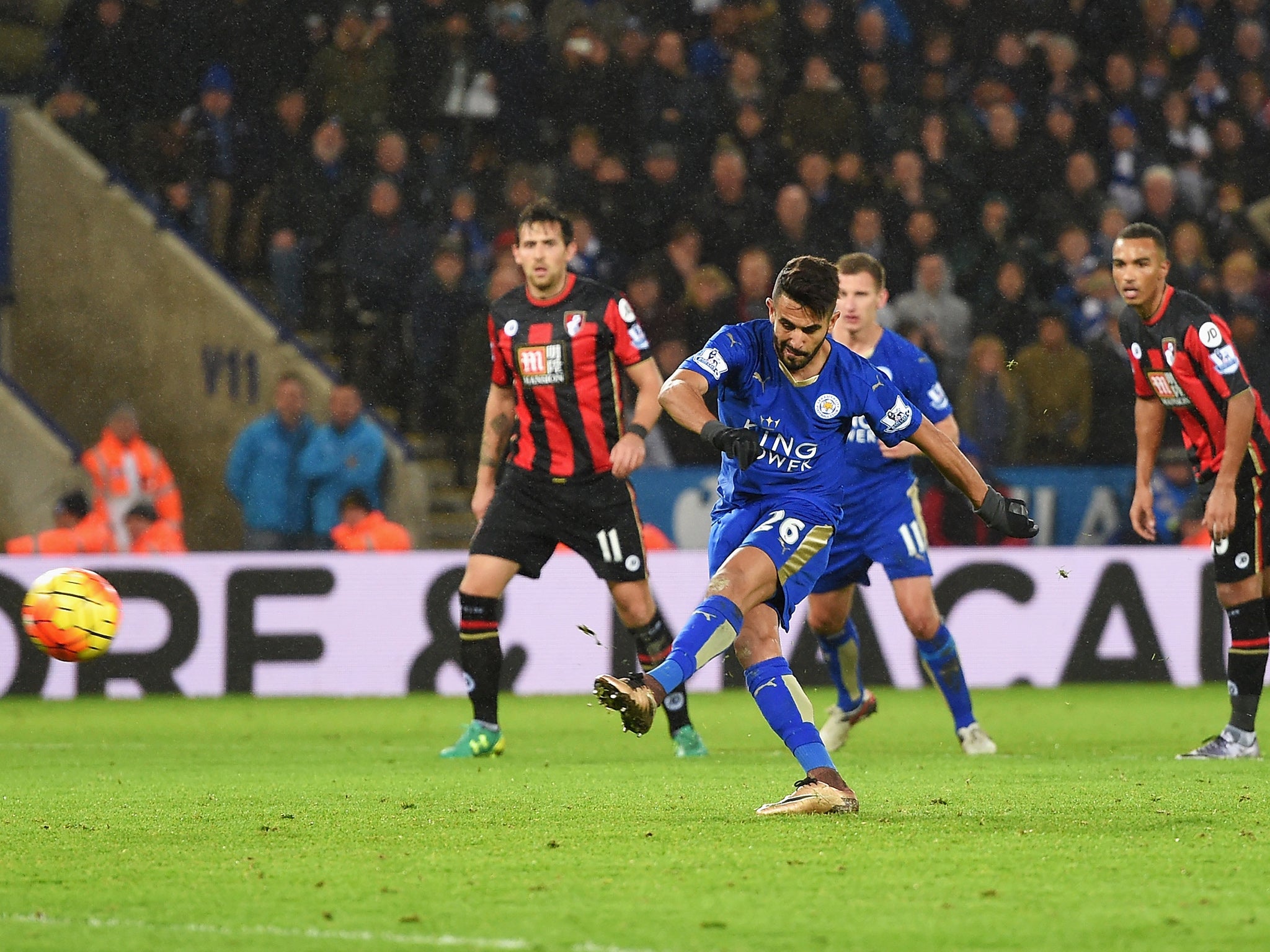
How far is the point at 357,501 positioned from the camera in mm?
12906

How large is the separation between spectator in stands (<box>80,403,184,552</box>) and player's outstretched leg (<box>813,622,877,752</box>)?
250 inches

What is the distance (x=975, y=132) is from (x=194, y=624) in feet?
25.1

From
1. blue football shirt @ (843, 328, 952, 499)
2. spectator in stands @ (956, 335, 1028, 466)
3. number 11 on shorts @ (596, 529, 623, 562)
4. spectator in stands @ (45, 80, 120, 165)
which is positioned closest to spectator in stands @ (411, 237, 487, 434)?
spectator in stands @ (45, 80, 120, 165)

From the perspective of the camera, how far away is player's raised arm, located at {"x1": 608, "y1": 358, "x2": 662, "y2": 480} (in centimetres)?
748

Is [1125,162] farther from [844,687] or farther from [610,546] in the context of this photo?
[610,546]

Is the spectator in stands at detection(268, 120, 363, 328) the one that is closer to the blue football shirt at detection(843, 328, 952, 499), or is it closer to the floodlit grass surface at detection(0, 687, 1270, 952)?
the floodlit grass surface at detection(0, 687, 1270, 952)

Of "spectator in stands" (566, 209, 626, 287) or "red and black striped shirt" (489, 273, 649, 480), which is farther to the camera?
"spectator in stands" (566, 209, 626, 287)

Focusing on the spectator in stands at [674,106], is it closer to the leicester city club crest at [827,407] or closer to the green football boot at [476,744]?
the green football boot at [476,744]

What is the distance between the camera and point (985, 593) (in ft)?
39.1

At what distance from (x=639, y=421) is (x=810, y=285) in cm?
251

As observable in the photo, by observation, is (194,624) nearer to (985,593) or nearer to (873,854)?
(985,593)

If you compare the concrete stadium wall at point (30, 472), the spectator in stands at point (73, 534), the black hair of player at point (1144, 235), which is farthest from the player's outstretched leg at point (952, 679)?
the concrete stadium wall at point (30, 472)

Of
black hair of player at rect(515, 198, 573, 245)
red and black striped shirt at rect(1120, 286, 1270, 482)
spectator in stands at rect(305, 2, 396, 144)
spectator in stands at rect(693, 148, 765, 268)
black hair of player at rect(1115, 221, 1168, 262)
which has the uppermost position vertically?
spectator in stands at rect(305, 2, 396, 144)

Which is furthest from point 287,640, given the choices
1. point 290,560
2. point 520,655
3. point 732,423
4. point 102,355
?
point 732,423
